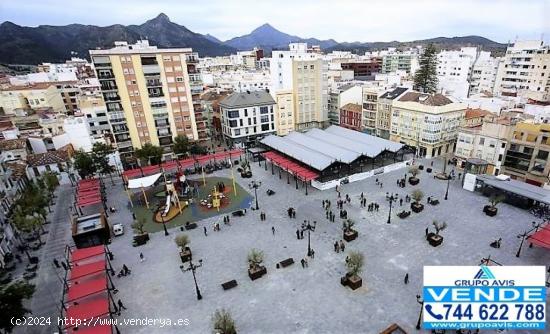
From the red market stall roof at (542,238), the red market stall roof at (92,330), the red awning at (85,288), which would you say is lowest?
the red market stall roof at (542,238)

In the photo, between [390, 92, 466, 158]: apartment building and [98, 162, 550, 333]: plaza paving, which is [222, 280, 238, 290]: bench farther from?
[390, 92, 466, 158]: apartment building

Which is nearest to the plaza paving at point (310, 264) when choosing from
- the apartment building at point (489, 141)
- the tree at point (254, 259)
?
the tree at point (254, 259)

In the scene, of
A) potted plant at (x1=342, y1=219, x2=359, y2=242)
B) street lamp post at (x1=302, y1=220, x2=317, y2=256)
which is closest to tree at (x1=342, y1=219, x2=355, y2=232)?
potted plant at (x1=342, y1=219, x2=359, y2=242)

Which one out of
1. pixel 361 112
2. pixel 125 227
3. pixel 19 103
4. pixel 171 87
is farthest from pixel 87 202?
pixel 19 103

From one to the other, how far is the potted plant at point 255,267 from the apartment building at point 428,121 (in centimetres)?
4244

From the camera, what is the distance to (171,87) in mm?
57375

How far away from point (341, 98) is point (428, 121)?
26.6m

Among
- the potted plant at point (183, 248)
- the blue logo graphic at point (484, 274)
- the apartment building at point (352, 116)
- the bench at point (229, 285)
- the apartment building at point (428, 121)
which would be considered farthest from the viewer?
the apartment building at point (352, 116)

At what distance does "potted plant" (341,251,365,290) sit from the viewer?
24906 millimetres

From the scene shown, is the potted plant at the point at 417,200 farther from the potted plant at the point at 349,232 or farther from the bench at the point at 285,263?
the bench at the point at 285,263

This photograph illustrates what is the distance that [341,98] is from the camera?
7625 centimetres

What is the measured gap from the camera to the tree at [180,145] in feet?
184

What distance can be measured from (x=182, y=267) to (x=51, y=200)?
31.0 metres

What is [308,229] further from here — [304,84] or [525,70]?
[525,70]
